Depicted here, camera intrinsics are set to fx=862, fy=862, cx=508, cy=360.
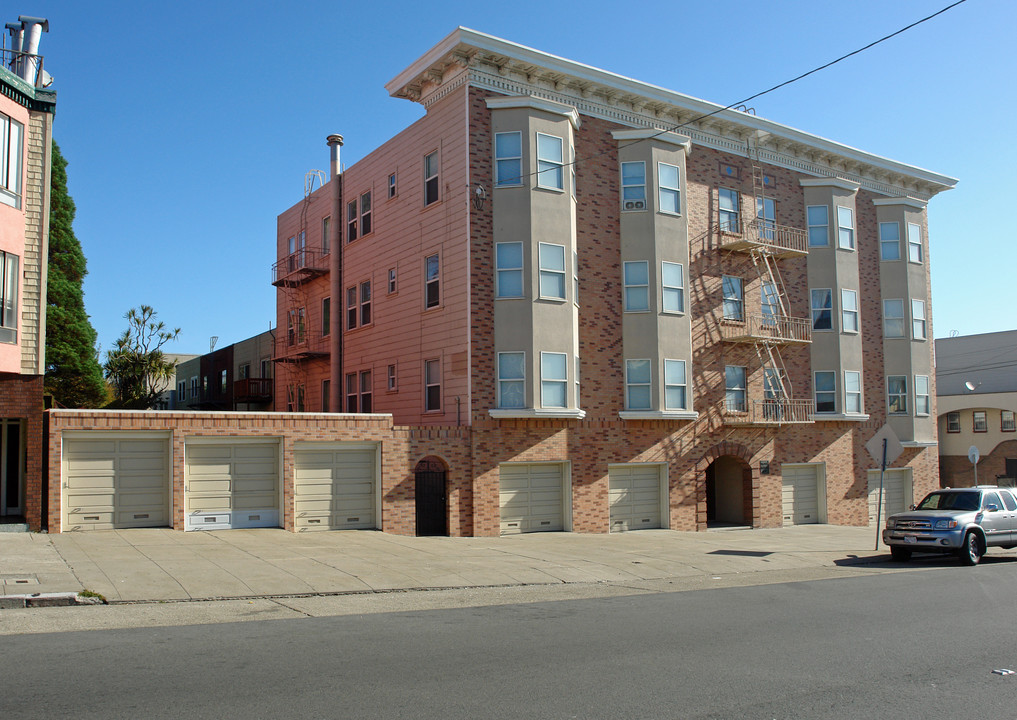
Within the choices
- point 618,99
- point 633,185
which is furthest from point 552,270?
point 618,99

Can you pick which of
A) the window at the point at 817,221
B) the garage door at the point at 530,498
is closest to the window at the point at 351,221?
the garage door at the point at 530,498

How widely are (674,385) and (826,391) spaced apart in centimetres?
775

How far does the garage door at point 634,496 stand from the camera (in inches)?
993

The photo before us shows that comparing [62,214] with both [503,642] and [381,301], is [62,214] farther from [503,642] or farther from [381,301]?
[503,642]

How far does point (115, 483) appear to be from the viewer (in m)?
18.9

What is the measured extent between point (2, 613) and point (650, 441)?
59.9 ft

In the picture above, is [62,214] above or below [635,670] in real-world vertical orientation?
above

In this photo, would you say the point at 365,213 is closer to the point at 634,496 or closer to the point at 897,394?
the point at 634,496

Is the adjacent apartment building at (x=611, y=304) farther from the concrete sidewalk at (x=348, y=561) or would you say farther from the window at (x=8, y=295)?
the window at (x=8, y=295)

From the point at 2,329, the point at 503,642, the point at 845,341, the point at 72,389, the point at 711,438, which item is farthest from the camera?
the point at 72,389

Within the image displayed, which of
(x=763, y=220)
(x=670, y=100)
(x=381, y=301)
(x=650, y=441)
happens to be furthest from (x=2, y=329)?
(x=763, y=220)

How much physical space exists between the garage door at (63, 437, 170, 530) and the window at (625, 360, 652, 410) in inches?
503

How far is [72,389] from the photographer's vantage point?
33.6 m

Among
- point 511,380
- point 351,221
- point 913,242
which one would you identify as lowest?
point 511,380
